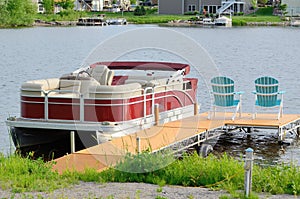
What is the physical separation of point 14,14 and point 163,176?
311 ft

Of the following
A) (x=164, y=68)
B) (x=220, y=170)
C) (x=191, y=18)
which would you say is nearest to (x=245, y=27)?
(x=191, y=18)

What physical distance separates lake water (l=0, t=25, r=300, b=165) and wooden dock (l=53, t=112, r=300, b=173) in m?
0.68

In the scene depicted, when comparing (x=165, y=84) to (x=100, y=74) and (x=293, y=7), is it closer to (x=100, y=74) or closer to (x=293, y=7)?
(x=100, y=74)

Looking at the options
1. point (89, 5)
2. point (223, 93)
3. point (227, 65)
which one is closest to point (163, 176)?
point (223, 93)

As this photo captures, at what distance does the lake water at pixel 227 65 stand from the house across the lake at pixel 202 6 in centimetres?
3190

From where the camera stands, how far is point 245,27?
112 meters

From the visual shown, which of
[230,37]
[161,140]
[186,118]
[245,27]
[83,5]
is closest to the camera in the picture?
[161,140]

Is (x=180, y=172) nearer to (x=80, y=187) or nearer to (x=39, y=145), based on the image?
(x=80, y=187)

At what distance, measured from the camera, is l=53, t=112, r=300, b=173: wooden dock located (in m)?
13.0

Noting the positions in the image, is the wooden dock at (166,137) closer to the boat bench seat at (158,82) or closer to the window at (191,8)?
the boat bench seat at (158,82)

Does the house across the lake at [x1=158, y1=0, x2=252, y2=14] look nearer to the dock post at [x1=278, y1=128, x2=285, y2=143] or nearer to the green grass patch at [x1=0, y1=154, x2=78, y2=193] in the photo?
the dock post at [x1=278, y1=128, x2=285, y2=143]

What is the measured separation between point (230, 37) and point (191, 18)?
29170 millimetres

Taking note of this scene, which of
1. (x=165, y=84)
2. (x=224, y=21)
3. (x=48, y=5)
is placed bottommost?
(x=165, y=84)

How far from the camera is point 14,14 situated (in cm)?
10244
